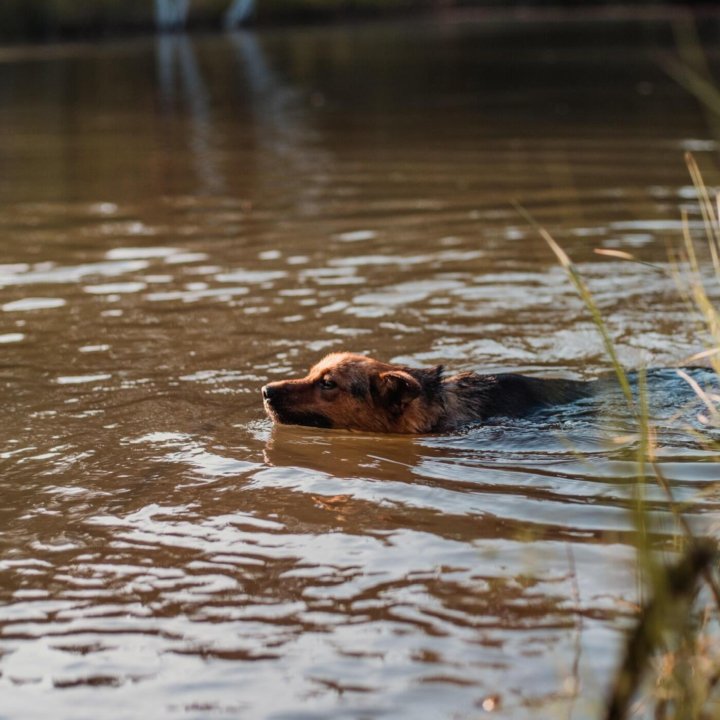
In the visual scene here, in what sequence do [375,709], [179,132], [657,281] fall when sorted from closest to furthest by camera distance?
[375,709] < [657,281] < [179,132]

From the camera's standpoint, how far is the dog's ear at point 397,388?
26.9ft

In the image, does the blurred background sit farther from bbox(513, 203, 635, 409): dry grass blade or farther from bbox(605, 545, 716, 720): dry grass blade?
bbox(605, 545, 716, 720): dry grass blade

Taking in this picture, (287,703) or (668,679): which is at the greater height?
(668,679)

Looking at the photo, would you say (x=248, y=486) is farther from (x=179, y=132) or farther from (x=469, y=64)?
(x=469, y=64)

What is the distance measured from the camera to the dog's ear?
8.20 meters

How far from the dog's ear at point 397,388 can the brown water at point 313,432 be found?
0.81 ft

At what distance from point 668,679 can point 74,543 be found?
3.35 m

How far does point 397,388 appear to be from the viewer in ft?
27.1

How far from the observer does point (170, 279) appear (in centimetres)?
1218

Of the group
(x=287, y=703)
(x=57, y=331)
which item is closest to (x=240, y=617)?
(x=287, y=703)

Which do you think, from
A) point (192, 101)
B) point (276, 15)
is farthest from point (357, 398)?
point (276, 15)

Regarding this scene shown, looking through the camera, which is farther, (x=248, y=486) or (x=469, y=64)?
(x=469, y=64)

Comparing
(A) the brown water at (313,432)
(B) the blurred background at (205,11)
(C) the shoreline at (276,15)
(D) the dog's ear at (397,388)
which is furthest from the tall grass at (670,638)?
(B) the blurred background at (205,11)

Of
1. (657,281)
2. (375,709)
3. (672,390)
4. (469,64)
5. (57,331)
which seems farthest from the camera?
(469,64)
